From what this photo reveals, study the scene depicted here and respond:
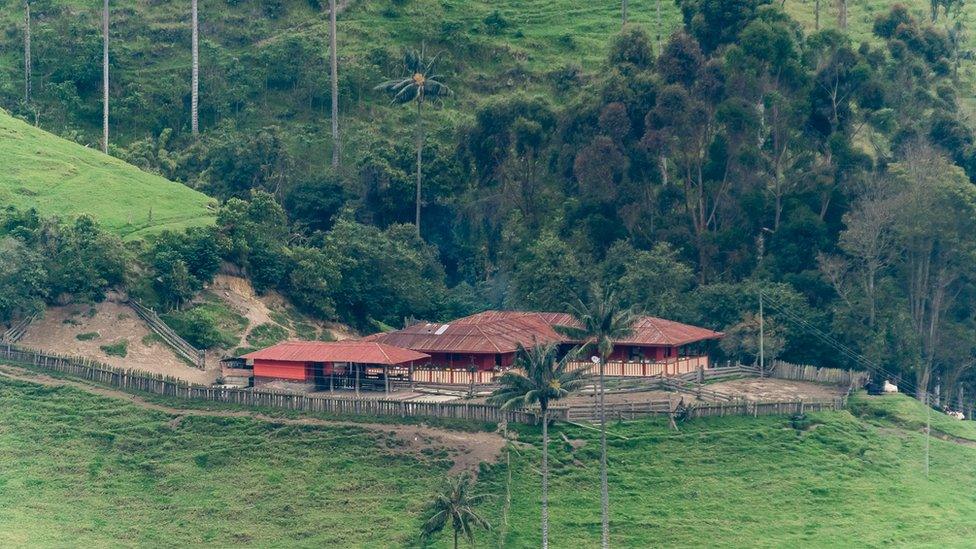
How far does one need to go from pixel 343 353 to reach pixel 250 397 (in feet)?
16.5

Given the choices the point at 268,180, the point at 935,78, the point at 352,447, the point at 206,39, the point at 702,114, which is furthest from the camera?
the point at 206,39

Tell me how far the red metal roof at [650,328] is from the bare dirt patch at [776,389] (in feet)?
9.77

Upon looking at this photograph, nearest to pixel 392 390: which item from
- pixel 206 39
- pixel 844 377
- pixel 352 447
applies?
pixel 352 447

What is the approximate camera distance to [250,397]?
72.4 meters

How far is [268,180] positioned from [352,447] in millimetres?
40656

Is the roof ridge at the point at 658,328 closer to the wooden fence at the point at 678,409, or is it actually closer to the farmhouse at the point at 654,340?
the farmhouse at the point at 654,340

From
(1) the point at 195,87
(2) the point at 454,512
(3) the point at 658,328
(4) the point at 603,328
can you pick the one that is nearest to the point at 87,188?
(1) the point at 195,87

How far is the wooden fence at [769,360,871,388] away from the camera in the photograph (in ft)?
266

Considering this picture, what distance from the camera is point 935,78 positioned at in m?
98.6

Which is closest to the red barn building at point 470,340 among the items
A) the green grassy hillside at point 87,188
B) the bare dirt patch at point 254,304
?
the bare dirt patch at point 254,304

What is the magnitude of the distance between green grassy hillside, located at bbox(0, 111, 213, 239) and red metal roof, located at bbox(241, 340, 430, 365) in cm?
1851

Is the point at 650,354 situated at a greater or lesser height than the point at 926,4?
lesser

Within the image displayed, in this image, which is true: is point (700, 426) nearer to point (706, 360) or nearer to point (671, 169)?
point (706, 360)

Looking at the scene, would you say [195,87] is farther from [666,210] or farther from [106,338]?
[666,210]
